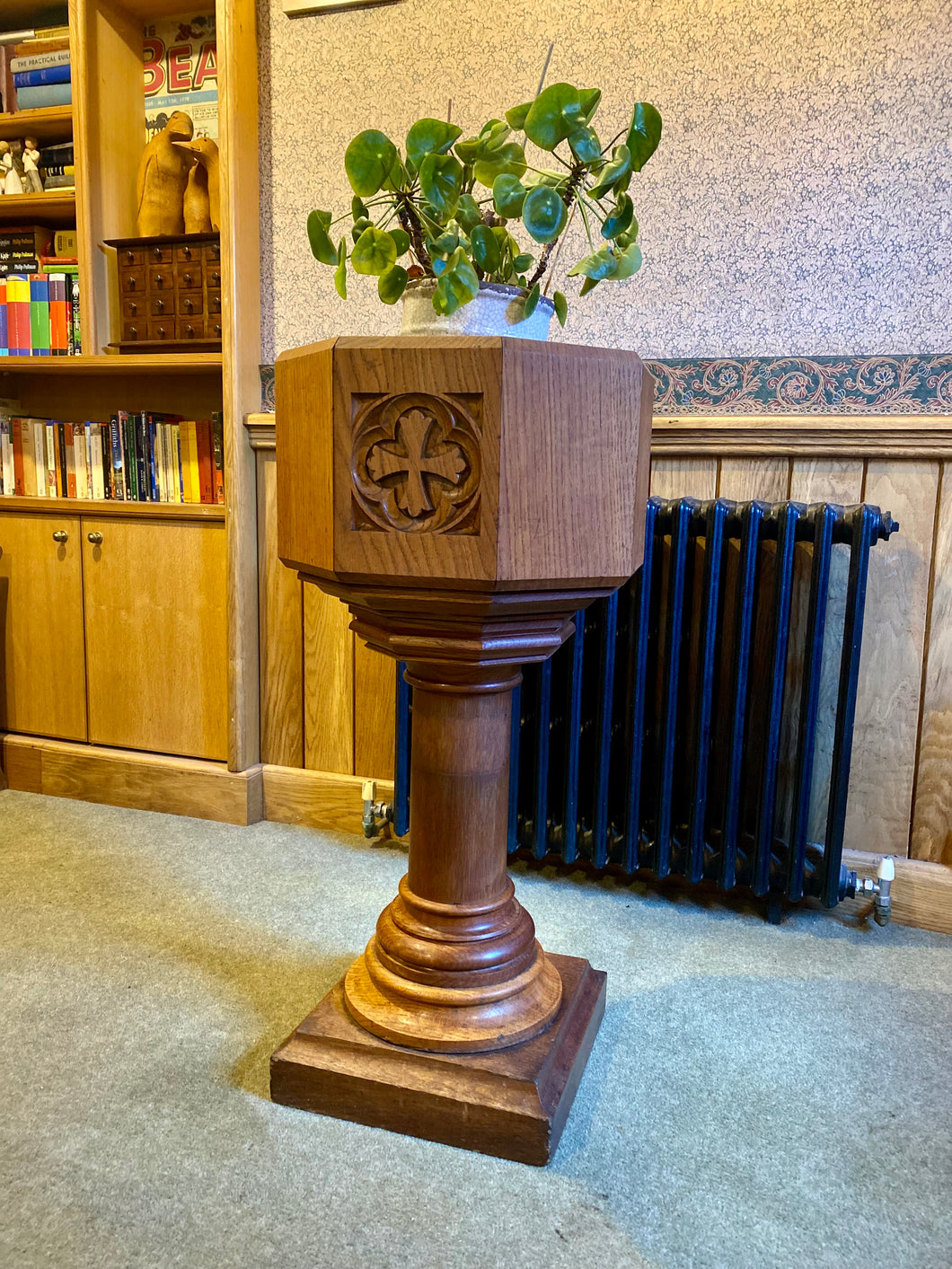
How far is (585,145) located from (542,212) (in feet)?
0.31

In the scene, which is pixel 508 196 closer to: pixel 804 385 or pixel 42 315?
pixel 804 385

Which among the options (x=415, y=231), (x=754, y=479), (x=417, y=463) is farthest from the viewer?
(x=754, y=479)

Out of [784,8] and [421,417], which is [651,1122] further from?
[784,8]

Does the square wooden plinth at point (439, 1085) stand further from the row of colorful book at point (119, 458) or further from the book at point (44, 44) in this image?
the book at point (44, 44)

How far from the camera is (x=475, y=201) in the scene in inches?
44.2

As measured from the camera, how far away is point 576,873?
2049 millimetres

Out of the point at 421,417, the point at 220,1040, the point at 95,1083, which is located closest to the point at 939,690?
the point at 421,417

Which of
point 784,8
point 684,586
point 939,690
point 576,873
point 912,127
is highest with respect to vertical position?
point 784,8

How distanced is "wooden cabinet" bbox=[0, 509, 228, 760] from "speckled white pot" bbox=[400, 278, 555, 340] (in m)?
1.26

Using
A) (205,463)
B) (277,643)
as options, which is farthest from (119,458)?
(277,643)

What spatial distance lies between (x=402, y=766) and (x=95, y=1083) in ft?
2.80

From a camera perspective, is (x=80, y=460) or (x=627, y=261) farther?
(x=80, y=460)

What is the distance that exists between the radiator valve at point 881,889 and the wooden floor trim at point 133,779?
1.40m

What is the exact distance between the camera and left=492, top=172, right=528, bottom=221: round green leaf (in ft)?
3.56
